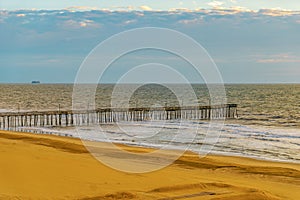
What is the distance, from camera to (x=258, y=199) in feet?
33.9

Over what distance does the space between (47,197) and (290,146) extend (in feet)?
63.7

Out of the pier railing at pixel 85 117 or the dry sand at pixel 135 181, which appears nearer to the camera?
the dry sand at pixel 135 181

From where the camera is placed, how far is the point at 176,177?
42.5 ft

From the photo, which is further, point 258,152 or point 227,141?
point 227,141

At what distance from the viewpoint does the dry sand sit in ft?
33.8

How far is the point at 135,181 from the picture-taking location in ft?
39.4

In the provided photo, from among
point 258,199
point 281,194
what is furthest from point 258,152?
point 258,199

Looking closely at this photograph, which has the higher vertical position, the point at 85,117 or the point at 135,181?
the point at 135,181

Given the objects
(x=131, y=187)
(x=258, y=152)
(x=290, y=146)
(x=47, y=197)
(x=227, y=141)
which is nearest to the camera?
(x=47, y=197)

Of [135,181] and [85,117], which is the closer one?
[135,181]

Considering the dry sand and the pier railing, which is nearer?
the dry sand

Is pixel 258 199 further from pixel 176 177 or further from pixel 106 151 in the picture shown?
pixel 106 151

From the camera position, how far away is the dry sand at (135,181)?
10.3 meters

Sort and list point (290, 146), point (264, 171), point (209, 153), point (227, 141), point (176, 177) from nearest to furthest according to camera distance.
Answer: point (176, 177) < point (264, 171) < point (209, 153) < point (290, 146) < point (227, 141)
